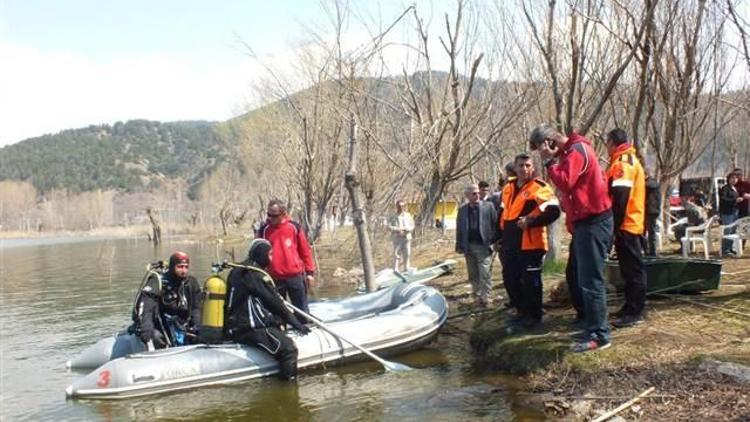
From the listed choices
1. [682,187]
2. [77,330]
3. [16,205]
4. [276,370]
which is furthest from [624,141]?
[16,205]

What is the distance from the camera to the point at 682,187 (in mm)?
25359

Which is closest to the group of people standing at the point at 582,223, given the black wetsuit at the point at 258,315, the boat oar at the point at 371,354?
the boat oar at the point at 371,354

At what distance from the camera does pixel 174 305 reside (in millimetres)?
7809

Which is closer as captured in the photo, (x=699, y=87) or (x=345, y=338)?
(x=345, y=338)

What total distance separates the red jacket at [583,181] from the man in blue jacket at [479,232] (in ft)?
11.6

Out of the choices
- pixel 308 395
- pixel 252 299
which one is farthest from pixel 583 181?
pixel 252 299

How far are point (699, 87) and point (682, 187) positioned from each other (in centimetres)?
1348

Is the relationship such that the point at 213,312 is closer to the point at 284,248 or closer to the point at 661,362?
the point at 284,248

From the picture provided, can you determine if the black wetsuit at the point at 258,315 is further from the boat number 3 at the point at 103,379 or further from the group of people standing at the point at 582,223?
the group of people standing at the point at 582,223

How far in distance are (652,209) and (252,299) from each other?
6234 mm

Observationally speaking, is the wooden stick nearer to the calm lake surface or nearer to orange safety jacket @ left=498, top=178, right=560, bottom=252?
the calm lake surface

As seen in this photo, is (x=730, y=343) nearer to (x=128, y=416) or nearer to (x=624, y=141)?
(x=624, y=141)

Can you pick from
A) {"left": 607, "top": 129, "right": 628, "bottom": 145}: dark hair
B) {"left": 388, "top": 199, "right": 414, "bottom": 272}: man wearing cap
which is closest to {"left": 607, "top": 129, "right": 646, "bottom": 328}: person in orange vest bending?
{"left": 607, "top": 129, "right": 628, "bottom": 145}: dark hair

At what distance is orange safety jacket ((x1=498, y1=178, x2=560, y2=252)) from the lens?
6.84 meters
